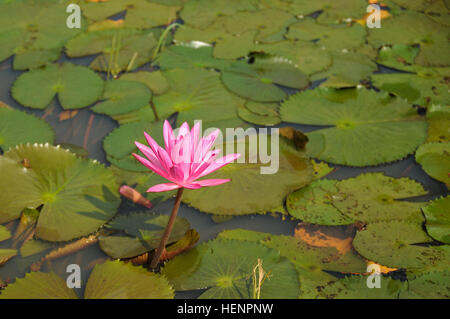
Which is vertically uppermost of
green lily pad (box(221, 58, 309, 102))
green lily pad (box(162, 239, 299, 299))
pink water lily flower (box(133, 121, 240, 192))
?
pink water lily flower (box(133, 121, 240, 192))

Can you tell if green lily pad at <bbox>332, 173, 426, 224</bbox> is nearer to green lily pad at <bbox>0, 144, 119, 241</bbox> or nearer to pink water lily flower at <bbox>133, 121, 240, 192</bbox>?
pink water lily flower at <bbox>133, 121, 240, 192</bbox>

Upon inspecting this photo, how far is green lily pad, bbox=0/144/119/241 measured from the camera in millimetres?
2051

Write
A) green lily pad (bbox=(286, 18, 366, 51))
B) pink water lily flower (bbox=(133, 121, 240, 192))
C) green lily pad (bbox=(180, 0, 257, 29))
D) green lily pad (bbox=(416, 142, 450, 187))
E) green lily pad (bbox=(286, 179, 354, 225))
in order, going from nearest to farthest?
1. pink water lily flower (bbox=(133, 121, 240, 192))
2. green lily pad (bbox=(286, 179, 354, 225))
3. green lily pad (bbox=(416, 142, 450, 187))
4. green lily pad (bbox=(286, 18, 366, 51))
5. green lily pad (bbox=(180, 0, 257, 29))

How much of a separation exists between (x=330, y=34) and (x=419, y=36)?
63 centimetres

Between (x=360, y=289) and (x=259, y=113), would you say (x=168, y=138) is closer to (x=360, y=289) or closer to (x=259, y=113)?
(x=360, y=289)

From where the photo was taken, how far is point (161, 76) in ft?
9.87

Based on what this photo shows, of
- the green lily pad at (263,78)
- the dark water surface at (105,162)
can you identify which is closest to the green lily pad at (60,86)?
the dark water surface at (105,162)

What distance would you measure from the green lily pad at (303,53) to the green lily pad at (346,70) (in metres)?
0.05

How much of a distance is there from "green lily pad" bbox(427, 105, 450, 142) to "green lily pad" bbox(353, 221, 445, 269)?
2.30 ft

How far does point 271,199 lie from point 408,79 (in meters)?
1.44

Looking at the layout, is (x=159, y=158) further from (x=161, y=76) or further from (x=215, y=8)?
(x=215, y=8)

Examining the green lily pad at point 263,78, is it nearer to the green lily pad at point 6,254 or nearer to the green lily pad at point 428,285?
the green lily pad at point 428,285

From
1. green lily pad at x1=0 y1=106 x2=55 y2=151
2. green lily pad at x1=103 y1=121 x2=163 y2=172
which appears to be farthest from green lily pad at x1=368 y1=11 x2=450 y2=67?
green lily pad at x1=0 y1=106 x2=55 y2=151

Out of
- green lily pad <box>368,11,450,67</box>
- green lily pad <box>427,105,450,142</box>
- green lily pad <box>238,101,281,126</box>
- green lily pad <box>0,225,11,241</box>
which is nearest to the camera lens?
green lily pad <box>0,225,11,241</box>
